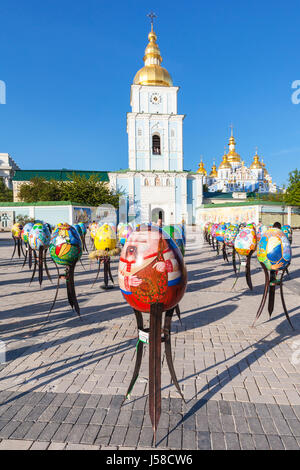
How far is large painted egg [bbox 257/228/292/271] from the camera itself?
15.6 feet

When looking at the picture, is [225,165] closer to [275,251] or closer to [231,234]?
[231,234]

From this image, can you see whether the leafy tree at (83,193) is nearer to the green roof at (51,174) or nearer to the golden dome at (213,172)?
the green roof at (51,174)

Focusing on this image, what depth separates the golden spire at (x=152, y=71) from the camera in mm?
40125

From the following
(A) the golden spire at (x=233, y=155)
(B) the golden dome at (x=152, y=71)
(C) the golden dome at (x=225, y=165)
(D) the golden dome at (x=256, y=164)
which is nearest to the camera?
(B) the golden dome at (x=152, y=71)

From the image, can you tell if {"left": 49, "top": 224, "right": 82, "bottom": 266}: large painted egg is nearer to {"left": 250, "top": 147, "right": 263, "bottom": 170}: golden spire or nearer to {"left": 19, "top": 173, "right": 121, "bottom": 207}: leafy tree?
{"left": 19, "top": 173, "right": 121, "bottom": 207}: leafy tree

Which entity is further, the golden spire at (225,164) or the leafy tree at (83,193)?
the golden spire at (225,164)

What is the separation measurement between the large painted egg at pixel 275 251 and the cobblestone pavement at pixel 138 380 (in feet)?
3.94

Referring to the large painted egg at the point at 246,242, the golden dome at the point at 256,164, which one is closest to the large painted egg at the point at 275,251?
the large painted egg at the point at 246,242

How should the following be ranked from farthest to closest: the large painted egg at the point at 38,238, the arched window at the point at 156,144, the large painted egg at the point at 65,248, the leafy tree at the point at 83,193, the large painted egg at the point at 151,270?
the arched window at the point at 156,144, the leafy tree at the point at 83,193, the large painted egg at the point at 38,238, the large painted egg at the point at 65,248, the large painted egg at the point at 151,270

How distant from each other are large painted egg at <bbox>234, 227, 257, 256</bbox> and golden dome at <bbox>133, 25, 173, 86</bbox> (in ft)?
129

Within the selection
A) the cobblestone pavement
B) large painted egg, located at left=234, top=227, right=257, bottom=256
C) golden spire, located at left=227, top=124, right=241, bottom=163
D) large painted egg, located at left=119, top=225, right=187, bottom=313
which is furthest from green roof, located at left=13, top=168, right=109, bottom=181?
golden spire, located at left=227, top=124, right=241, bottom=163

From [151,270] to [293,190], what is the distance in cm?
4297

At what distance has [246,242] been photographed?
6.99 m
